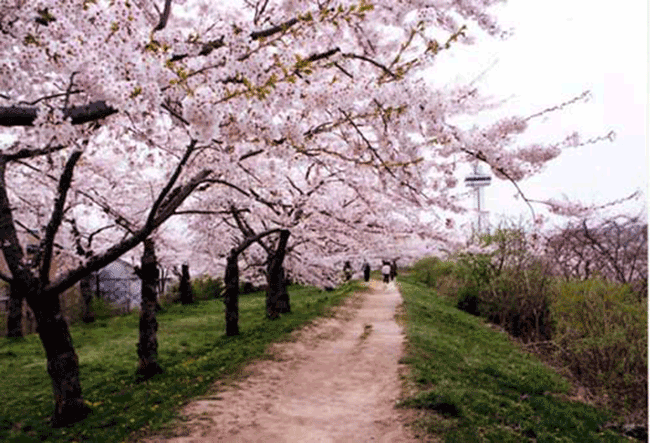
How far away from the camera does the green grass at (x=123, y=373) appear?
7.96 meters

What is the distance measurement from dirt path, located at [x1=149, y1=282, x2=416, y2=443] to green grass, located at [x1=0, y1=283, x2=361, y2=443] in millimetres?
543

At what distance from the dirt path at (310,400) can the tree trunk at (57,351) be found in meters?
1.87

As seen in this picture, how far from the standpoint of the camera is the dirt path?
693 centimetres

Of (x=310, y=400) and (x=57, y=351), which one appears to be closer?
(x=57, y=351)

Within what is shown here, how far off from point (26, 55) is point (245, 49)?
193cm

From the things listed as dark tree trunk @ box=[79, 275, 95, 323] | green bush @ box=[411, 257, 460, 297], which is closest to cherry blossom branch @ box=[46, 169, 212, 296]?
dark tree trunk @ box=[79, 275, 95, 323]

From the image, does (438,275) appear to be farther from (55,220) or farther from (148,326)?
(55,220)

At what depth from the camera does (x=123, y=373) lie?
→ 42.1ft

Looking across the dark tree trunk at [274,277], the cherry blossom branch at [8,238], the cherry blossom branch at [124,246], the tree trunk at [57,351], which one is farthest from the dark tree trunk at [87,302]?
the cherry blossom branch at [124,246]

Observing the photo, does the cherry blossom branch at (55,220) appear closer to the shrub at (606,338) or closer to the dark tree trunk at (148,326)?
the dark tree trunk at (148,326)

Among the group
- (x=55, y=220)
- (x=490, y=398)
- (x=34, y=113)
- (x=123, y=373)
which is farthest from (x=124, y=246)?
(x=123, y=373)

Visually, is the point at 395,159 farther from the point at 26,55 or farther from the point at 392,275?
the point at 392,275

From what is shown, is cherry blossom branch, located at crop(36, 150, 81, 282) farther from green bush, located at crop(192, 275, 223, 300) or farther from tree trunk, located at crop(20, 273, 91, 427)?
green bush, located at crop(192, 275, 223, 300)

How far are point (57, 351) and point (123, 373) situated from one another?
4.91 metres
